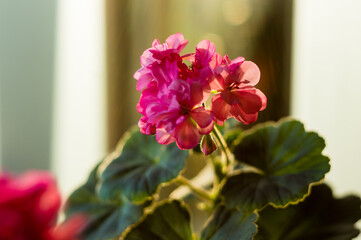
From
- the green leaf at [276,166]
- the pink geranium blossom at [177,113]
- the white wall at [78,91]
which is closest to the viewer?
the pink geranium blossom at [177,113]

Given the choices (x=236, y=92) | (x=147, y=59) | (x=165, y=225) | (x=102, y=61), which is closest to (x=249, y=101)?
(x=236, y=92)

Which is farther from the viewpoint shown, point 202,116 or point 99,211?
point 99,211

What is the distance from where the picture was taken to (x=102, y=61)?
4.31 feet

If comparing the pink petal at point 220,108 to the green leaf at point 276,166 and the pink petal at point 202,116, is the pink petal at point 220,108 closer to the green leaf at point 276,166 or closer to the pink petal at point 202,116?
the pink petal at point 202,116

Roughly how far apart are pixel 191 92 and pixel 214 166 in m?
0.23

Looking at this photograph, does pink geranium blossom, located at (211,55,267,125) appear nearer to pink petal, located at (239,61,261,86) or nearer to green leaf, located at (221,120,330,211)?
pink petal, located at (239,61,261,86)

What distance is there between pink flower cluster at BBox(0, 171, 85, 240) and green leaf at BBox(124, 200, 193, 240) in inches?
10.0

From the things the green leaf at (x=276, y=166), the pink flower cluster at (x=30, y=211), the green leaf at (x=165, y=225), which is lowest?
the green leaf at (x=165, y=225)

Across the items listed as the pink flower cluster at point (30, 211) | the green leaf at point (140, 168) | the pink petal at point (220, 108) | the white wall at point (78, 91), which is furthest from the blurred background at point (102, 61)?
the pink flower cluster at point (30, 211)

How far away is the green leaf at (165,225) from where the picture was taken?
0.58m

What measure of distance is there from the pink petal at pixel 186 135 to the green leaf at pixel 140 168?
0.16m

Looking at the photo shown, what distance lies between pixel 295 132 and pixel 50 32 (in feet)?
3.15

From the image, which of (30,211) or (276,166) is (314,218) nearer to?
(276,166)

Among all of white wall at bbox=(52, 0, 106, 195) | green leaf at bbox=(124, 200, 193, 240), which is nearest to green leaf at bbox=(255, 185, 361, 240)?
green leaf at bbox=(124, 200, 193, 240)
